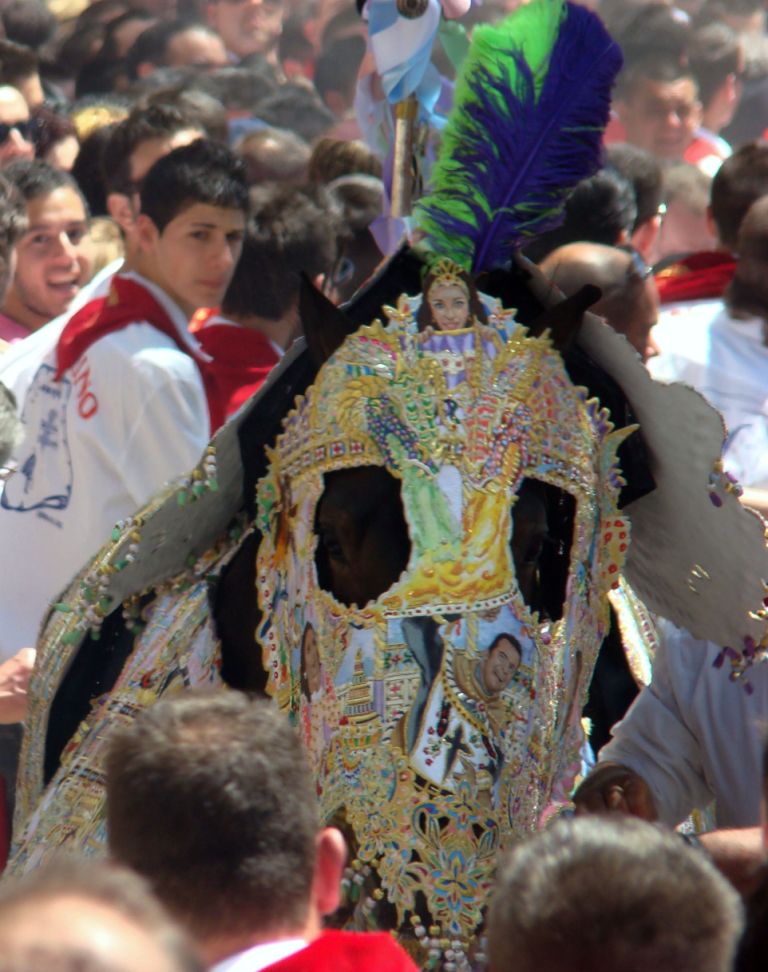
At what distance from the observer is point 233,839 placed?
224 centimetres

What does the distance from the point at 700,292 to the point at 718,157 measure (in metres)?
4.08

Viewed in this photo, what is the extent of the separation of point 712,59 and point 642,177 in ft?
14.1

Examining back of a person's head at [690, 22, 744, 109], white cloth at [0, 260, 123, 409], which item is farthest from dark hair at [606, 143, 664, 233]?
back of a person's head at [690, 22, 744, 109]

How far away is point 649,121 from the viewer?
32.7ft

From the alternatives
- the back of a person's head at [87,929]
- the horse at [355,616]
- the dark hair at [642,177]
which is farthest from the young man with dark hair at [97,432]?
the back of a person's head at [87,929]

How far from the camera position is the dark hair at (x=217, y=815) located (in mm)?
2215

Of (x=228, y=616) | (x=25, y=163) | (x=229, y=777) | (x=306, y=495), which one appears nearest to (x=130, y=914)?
(x=229, y=777)

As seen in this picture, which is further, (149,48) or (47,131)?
(149,48)

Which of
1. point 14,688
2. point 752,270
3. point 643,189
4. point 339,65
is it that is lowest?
point 14,688

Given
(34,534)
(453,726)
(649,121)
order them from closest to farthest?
(453,726)
(34,534)
(649,121)

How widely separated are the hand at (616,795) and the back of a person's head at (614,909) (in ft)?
4.74

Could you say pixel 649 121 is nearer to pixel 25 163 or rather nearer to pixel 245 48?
pixel 245 48

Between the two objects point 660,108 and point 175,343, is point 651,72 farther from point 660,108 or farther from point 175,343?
point 175,343

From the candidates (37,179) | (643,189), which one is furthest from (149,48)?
(643,189)
